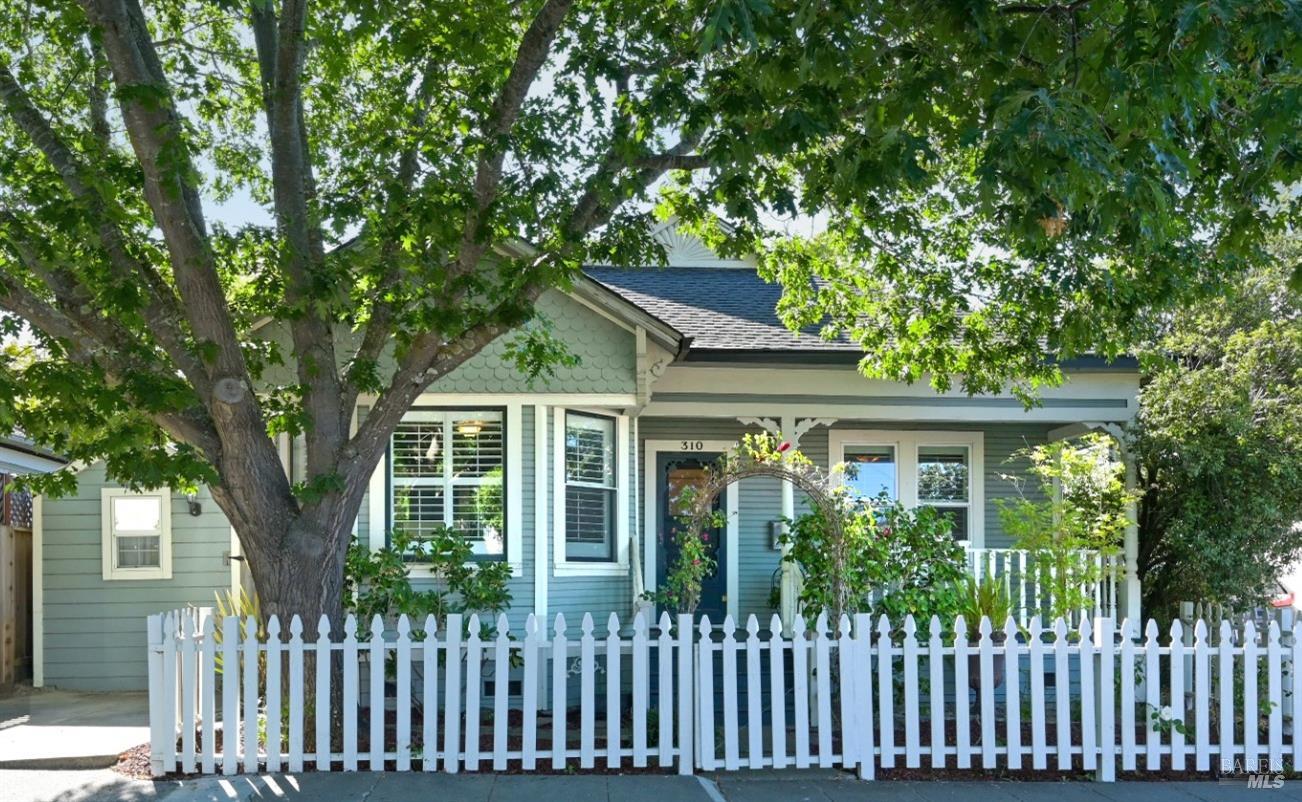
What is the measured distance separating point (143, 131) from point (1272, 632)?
28.6 feet

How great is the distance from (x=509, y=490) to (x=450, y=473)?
0.66 metres

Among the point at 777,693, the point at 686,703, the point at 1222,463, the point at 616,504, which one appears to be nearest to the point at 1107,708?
the point at 777,693

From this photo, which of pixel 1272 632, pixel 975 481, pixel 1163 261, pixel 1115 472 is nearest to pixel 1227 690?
pixel 1272 632

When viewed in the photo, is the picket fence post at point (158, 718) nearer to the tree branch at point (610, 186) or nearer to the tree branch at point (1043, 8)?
the tree branch at point (610, 186)

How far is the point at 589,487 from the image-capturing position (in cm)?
1280

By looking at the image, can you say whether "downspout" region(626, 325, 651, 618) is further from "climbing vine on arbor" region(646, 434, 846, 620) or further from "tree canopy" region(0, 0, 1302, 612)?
"tree canopy" region(0, 0, 1302, 612)

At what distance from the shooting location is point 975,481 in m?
15.5

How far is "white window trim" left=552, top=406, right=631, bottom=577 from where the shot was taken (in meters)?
12.3

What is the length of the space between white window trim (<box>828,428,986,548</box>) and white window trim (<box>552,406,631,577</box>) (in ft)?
11.2

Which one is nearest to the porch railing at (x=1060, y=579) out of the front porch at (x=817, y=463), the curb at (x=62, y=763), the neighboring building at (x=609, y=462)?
the neighboring building at (x=609, y=462)

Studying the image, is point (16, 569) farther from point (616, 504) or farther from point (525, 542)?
point (616, 504)

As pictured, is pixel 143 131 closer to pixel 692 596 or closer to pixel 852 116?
pixel 852 116

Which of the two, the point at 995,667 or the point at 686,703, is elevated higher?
the point at 686,703

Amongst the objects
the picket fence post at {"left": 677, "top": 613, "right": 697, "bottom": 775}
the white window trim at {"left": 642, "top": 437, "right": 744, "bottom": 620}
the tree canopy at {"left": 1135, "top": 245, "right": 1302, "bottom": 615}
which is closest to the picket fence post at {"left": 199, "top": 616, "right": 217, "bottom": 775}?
the picket fence post at {"left": 677, "top": 613, "right": 697, "bottom": 775}
